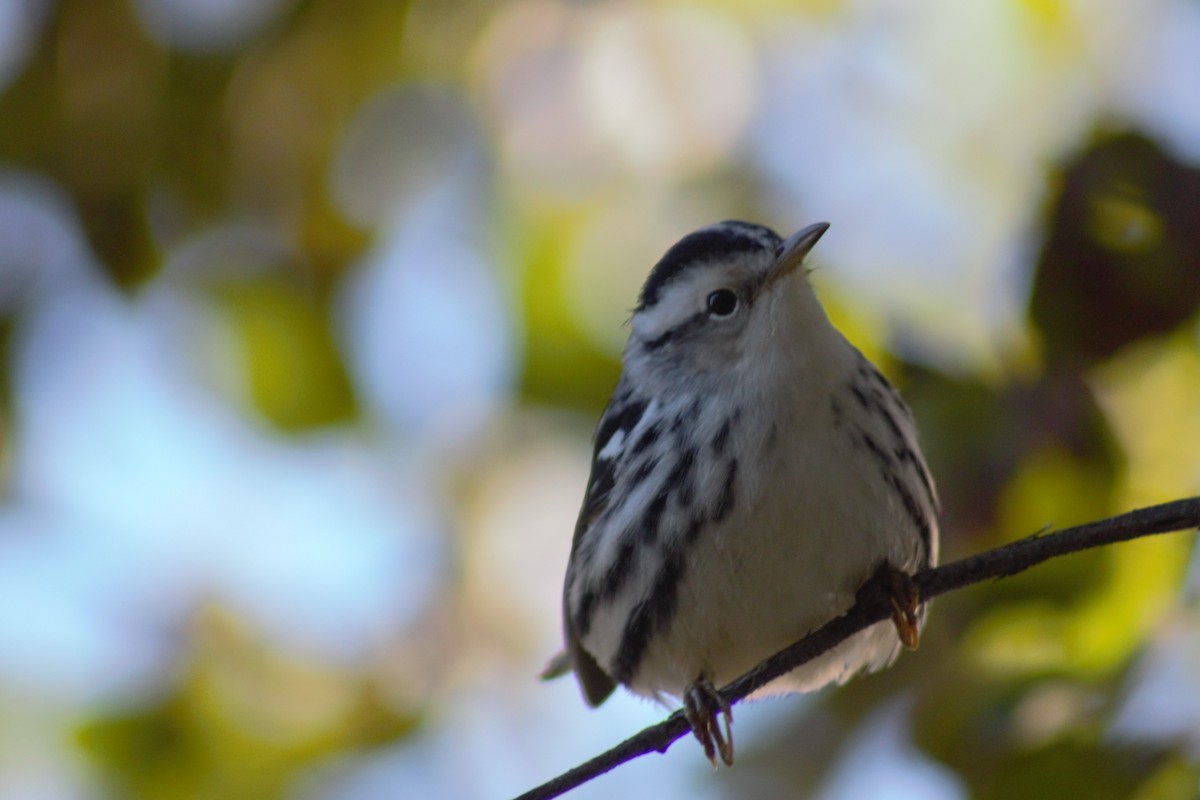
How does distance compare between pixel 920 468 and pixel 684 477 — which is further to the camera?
pixel 920 468

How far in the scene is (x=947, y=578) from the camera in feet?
6.07

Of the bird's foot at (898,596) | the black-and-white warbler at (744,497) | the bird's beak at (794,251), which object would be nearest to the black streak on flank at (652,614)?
the black-and-white warbler at (744,497)

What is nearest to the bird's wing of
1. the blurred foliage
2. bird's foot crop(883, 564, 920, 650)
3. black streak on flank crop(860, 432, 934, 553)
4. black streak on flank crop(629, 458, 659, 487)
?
black streak on flank crop(629, 458, 659, 487)

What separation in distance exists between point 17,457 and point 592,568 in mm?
1817

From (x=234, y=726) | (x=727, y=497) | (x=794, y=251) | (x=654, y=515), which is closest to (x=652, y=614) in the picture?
(x=654, y=515)

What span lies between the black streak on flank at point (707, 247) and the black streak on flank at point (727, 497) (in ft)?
1.73

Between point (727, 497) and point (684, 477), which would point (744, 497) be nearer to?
point (727, 497)

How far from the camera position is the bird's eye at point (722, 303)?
284 cm

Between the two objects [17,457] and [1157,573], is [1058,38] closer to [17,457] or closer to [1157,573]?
[1157,573]

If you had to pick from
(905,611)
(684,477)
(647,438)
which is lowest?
(905,611)

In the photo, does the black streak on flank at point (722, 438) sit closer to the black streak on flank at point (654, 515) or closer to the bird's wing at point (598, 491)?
the black streak on flank at point (654, 515)

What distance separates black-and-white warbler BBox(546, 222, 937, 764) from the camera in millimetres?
2479

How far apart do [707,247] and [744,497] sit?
0.66 m

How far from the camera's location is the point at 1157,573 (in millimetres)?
2369
